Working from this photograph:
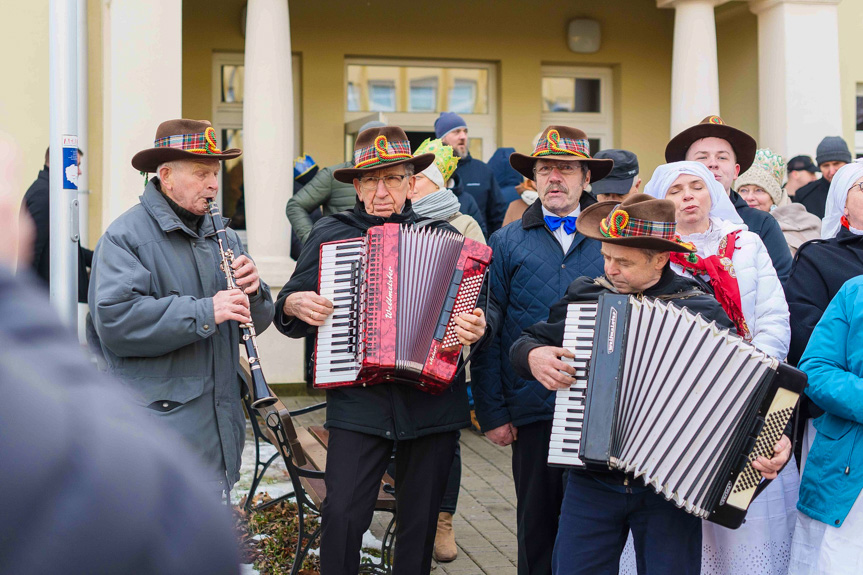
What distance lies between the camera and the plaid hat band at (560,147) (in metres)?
4.16

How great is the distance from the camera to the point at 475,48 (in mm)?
11477

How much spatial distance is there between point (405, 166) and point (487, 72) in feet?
26.8

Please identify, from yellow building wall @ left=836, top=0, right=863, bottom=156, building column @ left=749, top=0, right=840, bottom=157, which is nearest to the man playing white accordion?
building column @ left=749, top=0, right=840, bottom=157

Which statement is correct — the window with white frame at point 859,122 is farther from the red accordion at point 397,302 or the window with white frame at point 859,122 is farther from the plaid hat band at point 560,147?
the red accordion at point 397,302

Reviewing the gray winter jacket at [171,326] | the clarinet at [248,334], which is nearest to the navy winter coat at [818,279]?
the clarinet at [248,334]

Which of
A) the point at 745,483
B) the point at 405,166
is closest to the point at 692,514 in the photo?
the point at 745,483

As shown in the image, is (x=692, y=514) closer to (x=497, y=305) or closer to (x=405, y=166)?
(x=497, y=305)

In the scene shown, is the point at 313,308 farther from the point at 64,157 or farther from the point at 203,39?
the point at 203,39

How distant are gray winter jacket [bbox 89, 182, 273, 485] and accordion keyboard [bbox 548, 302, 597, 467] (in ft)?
4.41

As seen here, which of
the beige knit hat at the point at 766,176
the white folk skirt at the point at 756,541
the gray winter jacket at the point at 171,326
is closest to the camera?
the gray winter jacket at the point at 171,326

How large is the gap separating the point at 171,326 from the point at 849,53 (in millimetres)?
10307

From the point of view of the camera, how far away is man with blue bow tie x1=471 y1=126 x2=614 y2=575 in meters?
4.03

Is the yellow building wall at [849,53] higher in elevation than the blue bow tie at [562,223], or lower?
higher

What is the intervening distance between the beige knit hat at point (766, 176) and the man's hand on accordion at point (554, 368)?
129 inches
